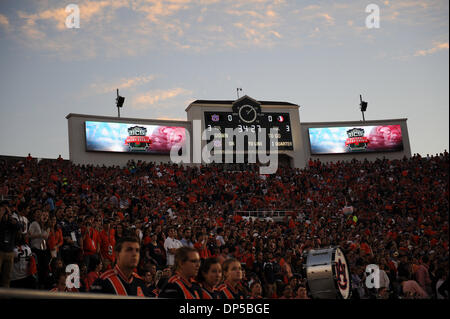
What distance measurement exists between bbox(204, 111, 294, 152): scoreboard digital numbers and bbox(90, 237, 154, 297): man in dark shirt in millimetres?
28880

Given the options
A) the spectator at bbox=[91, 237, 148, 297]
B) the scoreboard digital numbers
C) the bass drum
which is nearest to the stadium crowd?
the spectator at bbox=[91, 237, 148, 297]

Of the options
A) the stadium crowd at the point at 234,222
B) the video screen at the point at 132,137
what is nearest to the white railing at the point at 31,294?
the stadium crowd at the point at 234,222

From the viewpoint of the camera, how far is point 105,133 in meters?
33.1

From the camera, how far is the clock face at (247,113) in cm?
3569

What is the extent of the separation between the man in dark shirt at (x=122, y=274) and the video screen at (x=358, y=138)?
109 ft

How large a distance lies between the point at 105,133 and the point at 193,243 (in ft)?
70.0

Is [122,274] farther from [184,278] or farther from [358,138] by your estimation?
[358,138]

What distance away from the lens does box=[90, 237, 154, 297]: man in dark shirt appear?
16.5ft

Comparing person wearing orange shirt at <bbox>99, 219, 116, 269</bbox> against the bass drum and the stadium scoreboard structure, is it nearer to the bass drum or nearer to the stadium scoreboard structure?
the bass drum

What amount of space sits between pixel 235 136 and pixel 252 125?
180 cm

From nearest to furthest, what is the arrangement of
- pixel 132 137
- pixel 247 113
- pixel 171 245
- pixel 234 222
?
pixel 171 245 → pixel 234 222 → pixel 132 137 → pixel 247 113

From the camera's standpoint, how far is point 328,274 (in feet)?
Result: 27.5

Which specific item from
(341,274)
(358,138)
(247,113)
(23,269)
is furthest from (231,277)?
(358,138)

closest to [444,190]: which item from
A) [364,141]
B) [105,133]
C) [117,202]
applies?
[364,141]
